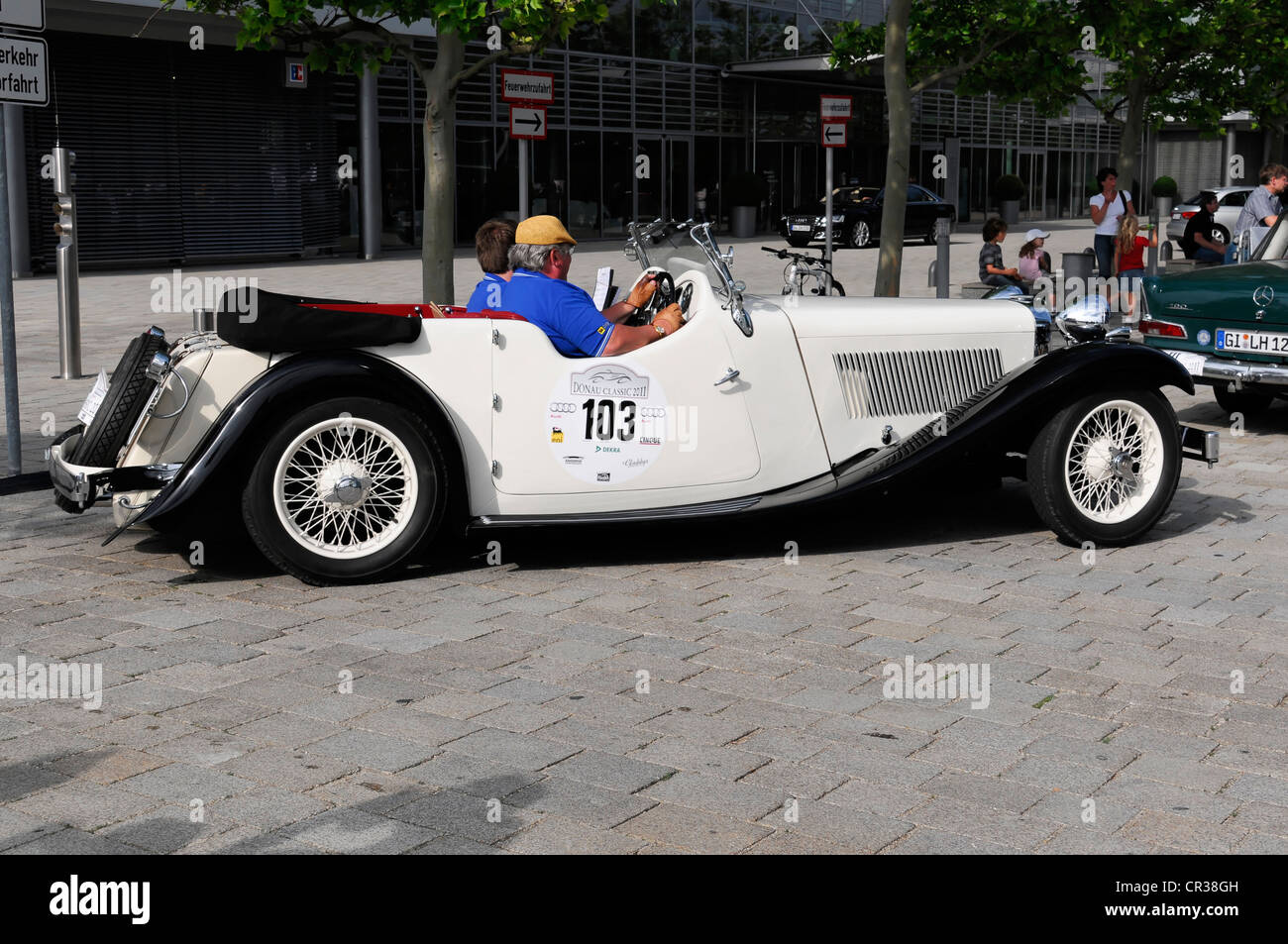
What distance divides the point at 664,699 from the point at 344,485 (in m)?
1.86

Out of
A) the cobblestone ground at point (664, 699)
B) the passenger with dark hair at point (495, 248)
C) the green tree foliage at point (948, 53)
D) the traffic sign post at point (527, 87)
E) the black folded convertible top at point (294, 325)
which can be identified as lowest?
the cobblestone ground at point (664, 699)

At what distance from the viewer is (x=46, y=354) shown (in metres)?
13.4

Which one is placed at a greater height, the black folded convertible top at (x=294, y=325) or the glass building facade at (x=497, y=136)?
the glass building facade at (x=497, y=136)

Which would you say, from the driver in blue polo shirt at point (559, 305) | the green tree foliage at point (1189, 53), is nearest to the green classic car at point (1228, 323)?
the driver in blue polo shirt at point (559, 305)

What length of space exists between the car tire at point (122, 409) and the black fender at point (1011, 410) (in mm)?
2923

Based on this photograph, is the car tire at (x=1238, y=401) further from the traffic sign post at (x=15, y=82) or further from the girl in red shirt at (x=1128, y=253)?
the traffic sign post at (x=15, y=82)

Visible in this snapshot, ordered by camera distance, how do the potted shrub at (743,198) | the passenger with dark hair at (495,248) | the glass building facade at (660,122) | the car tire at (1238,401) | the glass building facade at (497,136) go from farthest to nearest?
the potted shrub at (743,198), the glass building facade at (660,122), the glass building facade at (497,136), the car tire at (1238,401), the passenger with dark hair at (495,248)

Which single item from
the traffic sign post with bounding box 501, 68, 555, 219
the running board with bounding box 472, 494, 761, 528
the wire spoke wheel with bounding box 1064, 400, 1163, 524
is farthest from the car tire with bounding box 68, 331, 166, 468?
the traffic sign post with bounding box 501, 68, 555, 219

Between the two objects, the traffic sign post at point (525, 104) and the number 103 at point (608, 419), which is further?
the traffic sign post at point (525, 104)

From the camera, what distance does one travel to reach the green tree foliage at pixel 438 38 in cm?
1258

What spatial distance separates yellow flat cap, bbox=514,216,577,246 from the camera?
21.1 feet

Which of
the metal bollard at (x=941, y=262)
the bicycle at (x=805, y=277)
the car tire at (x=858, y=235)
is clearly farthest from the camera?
the car tire at (x=858, y=235)

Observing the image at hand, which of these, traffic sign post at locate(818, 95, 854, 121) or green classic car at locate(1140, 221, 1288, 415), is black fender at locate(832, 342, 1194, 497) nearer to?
green classic car at locate(1140, 221, 1288, 415)
